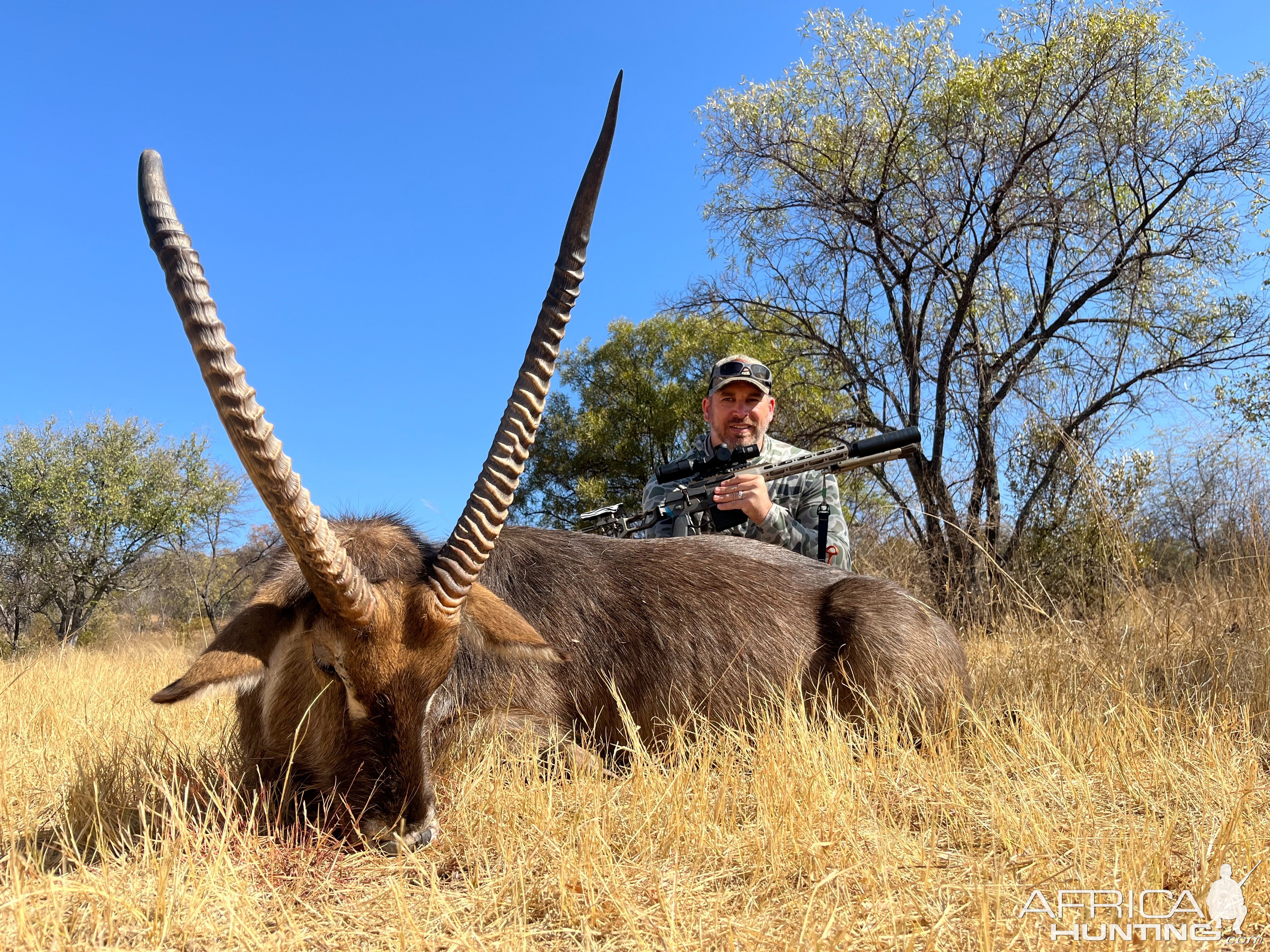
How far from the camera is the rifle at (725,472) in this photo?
5691mm

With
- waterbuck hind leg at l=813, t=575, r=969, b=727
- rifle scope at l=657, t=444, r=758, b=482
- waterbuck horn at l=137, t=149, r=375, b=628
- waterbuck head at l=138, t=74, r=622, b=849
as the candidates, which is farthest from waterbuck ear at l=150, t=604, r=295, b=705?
rifle scope at l=657, t=444, r=758, b=482

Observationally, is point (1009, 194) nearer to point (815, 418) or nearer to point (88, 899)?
point (815, 418)

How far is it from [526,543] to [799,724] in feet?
5.54

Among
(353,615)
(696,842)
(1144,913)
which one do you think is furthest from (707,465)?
(1144,913)

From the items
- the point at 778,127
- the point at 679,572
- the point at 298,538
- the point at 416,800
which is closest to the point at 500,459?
the point at 298,538

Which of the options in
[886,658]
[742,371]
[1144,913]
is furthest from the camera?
[742,371]

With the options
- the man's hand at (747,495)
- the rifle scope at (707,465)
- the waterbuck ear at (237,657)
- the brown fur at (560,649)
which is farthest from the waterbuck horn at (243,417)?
the rifle scope at (707,465)

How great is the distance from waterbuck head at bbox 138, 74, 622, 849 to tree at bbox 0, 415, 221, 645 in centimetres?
2106

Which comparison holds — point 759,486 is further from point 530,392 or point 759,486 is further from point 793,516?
point 530,392

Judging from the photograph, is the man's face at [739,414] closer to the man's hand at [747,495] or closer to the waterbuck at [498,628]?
the man's hand at [747,495]

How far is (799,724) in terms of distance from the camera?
352 cm

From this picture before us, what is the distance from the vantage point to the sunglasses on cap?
652cm

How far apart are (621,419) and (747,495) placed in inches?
792

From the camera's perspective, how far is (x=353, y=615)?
9.07 ft
